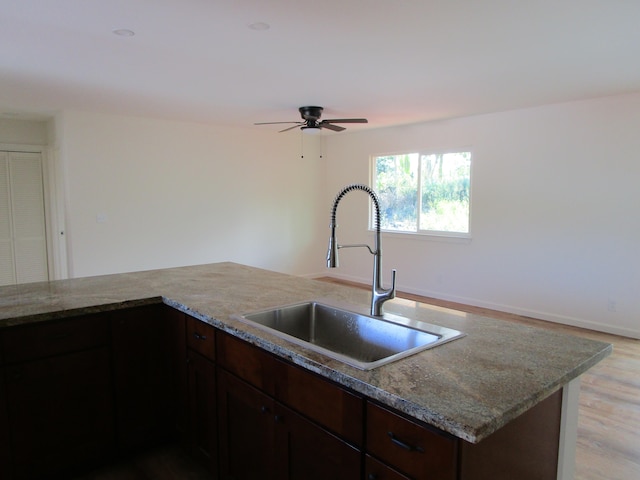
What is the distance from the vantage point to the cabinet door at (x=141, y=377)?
7.08ft

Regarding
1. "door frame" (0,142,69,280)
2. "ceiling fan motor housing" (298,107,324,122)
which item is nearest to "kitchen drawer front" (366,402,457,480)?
"ceiling fan motor housing" (298,107,324,122)

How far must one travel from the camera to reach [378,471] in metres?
1.17

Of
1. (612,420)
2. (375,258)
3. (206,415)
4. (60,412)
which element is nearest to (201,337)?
(206,415)

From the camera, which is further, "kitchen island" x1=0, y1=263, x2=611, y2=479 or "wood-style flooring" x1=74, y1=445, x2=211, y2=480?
"wood-style flooring" x1=74, y1=445, x2=211, y2=480

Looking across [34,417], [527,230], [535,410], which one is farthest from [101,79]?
[527,230]

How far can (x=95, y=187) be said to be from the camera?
5094 millimetres

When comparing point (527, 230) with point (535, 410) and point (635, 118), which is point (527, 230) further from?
point (535, 410)

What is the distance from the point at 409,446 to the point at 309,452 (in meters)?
0.46

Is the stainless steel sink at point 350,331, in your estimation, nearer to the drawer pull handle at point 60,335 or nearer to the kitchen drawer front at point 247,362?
the kitchen drawer front at point 247,362

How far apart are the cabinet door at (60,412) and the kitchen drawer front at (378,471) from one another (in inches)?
59.5

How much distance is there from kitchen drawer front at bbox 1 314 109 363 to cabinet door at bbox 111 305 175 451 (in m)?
0.08

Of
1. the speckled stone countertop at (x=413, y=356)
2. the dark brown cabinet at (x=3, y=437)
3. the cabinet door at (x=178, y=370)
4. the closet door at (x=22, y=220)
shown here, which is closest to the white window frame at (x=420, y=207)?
the speckled stone countertop at (x=413, y=356)

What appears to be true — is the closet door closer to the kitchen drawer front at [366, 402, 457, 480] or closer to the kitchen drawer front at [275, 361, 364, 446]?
the kitchen drawer front at [275, 361, 364, 446]

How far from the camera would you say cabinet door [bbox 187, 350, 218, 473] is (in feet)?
6.37
